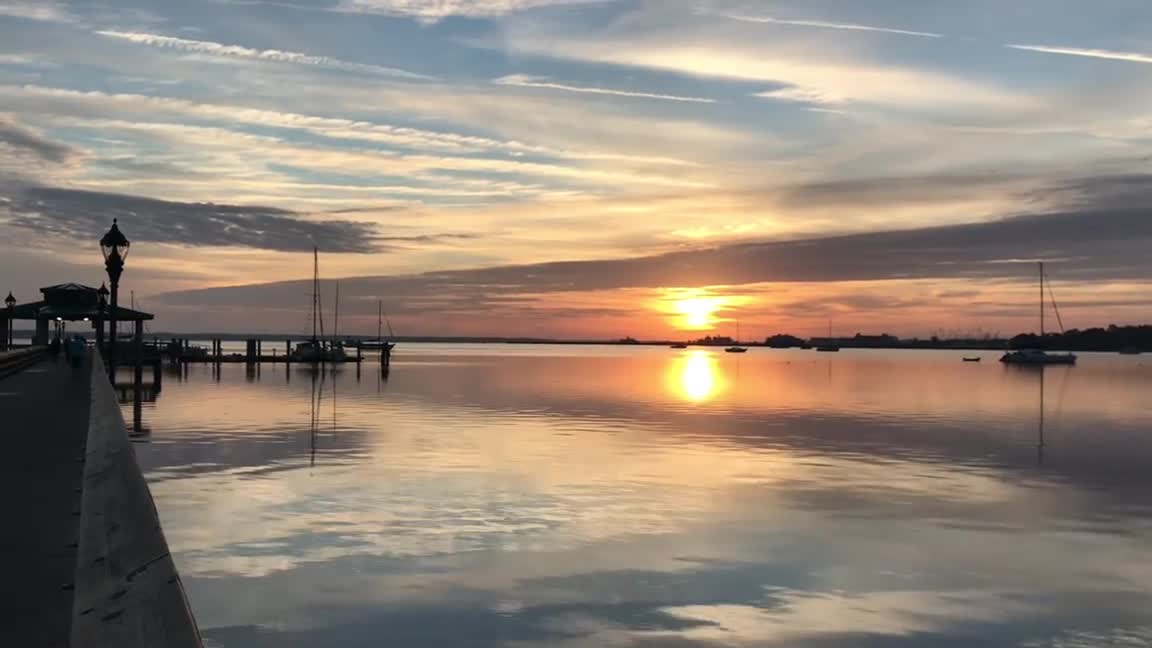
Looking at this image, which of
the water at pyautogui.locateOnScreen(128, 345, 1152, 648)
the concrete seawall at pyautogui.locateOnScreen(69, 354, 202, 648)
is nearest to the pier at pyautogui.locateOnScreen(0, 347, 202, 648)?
the concrete seawall at pyautogui.locateOnScreen(69, 354, 202, 648)

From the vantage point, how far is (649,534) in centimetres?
1700

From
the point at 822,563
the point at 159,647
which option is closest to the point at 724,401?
the point at 822,563

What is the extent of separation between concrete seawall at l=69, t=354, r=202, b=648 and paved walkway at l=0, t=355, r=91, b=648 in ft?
0.44

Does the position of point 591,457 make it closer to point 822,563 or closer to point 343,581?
point 822,563

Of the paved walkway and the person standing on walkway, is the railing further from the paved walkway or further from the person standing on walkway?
the paved walkway

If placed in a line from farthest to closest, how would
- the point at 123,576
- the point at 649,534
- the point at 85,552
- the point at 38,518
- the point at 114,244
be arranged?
the point at 114,244
the point at 649,534
the point at 38,518
the point at 85,552
the point at 123,576

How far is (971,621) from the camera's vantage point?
12.2m

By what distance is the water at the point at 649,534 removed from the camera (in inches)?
470

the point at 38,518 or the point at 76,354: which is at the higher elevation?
the point at 76,354

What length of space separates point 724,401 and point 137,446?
35.4 m

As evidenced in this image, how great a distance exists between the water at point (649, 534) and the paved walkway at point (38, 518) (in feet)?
6.73

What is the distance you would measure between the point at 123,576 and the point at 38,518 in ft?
7.72

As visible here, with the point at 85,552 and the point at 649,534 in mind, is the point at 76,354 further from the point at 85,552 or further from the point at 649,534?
the point at 85,552

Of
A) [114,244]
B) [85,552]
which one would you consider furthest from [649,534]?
[114,244]
